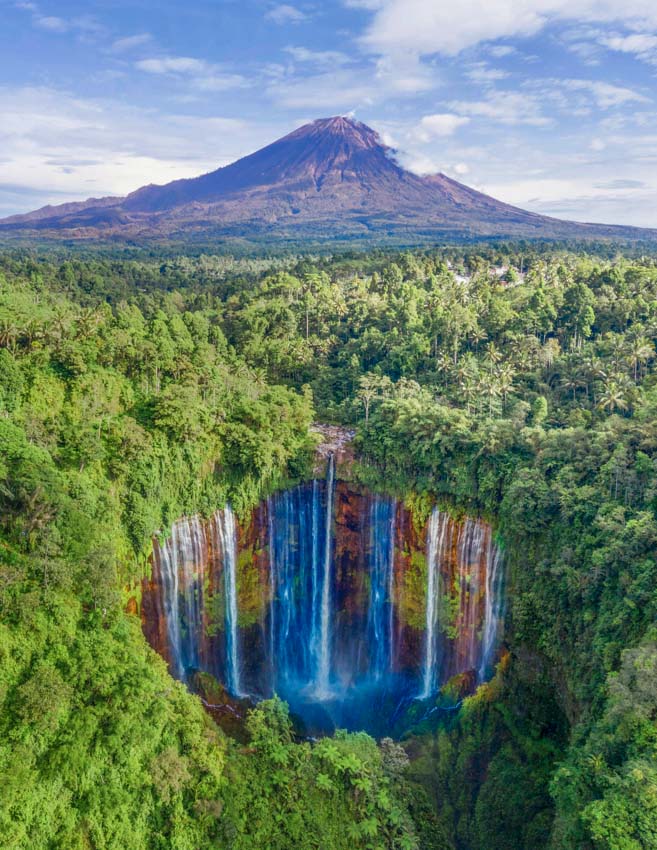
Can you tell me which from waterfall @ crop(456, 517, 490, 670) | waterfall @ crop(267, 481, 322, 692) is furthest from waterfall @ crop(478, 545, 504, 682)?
waterfall @ crop(267, 481, 322, 692)

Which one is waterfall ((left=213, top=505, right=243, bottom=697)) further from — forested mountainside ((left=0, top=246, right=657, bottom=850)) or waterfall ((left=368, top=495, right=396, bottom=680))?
waterfall ((left=368, top=495, right=396, bottom=680))

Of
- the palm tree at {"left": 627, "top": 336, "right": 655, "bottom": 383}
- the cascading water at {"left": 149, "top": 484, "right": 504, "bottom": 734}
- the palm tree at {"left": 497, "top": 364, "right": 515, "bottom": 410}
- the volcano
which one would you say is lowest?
the cascading water at {"left": 149, "top": 484, "right": 504, "bottom": 734}

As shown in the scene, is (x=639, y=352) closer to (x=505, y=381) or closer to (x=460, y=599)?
(x=505, y=381)

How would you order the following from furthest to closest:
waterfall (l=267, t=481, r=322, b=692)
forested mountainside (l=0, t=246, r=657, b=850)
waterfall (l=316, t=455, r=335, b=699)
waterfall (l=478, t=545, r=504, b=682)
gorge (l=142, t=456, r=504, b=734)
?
1. waterfall (l=316, t=455, r=335, b=699)
2. waterfall (l=267, t=481, r=322, b=692)
3. gorge (l=142, t=456, r=504, b=734)
4. waterfall (l=478, t=545, r=504, b=682)
5. forested mountainside (l=0, t=246, r=657, b=850)

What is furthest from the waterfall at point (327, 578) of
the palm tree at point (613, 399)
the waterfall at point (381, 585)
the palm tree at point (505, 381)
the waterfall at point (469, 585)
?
the palm tree at point (613, 399)

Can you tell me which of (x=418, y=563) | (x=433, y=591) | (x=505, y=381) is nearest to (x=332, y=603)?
(x=418, y=563)

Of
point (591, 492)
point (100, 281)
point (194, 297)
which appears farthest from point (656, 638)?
point (100, 281)
